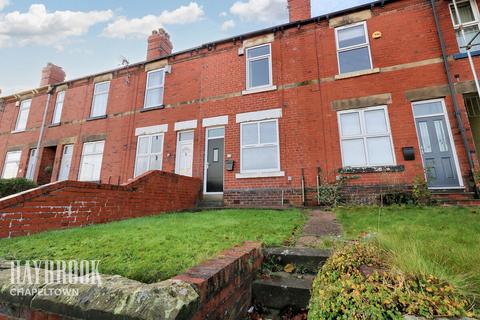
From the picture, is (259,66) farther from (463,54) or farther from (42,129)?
(42,129)

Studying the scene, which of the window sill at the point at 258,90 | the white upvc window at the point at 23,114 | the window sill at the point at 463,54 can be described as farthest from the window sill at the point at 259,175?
the white upvc window at the point at 23,114

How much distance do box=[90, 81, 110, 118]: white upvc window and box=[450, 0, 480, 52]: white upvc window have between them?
47.4ft

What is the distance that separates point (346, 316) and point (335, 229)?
118 inches

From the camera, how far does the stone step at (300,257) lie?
2568 millimetres

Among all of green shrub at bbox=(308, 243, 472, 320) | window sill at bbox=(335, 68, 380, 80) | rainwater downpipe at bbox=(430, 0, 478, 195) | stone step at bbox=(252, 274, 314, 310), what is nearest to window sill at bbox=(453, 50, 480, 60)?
rainwater downpipe at bbox=(430, 0, 478, 195)

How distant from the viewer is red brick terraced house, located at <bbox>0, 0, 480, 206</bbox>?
6957mm

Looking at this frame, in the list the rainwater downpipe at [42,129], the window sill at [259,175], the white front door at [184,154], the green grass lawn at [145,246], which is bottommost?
the green grass lawn at [145,246]

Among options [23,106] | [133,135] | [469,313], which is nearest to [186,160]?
[133,135]

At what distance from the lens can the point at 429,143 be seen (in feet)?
22.7

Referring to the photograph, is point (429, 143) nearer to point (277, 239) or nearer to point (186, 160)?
point (277, 239)

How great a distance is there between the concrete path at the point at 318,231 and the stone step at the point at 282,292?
33.1 inches

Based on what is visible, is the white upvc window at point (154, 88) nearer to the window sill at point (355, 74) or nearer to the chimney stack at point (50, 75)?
the window sill at point (355, 74)

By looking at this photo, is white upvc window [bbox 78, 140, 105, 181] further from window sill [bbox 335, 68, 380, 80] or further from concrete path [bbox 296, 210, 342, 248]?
window sill [bbox 335, 68, 380, 80]

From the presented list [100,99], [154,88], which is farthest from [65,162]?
[154,88]
